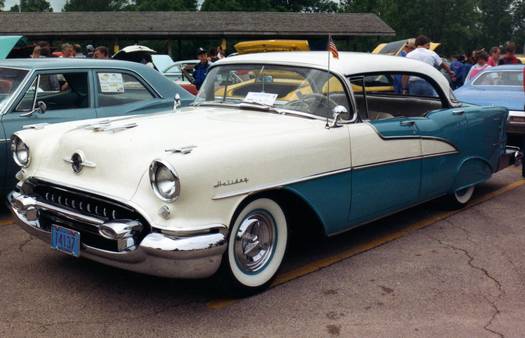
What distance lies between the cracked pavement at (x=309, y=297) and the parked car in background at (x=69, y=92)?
1.17 m

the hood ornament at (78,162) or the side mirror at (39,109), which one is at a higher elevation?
the side mirror at (39,109)

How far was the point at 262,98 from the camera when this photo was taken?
187 inches

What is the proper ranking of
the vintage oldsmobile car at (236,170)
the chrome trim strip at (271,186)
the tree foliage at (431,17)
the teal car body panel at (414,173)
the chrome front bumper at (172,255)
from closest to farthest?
the chrome front bumper at (172,255), the vintage oldsmobile car at (236,170), the chrome trim strip at (271,186), the teal car body panel at (414,173), the tree foliage at (431,17)

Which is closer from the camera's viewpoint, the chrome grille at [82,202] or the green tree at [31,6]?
the chrome grille at [82,202]

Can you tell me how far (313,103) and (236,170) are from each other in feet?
4.01

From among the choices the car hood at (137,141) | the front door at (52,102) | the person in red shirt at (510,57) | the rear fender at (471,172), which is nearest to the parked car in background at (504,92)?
the rear fender at (471,172)

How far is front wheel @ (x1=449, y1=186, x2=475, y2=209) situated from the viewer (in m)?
6.05

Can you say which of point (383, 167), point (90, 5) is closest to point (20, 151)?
point (383, 167)

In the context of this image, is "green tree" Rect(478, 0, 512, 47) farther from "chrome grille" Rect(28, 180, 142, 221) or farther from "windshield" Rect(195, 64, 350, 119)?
"chrome grille" Rect(28, 180, 142, 221)

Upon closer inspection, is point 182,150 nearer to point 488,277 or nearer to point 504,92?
point 488,277

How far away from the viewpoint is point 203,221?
3.41 meters

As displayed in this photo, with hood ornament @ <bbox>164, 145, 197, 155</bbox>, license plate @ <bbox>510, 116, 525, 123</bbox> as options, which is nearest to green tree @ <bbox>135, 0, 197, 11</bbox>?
license plate @ <bbox>510, 116, 525, 123</bbox>

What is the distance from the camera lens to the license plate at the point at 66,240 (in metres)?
3.65

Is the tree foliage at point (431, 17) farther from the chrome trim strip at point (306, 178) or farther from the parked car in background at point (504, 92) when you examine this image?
the chrome trim strip at point (306, 178)
